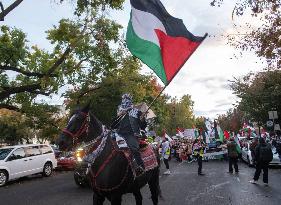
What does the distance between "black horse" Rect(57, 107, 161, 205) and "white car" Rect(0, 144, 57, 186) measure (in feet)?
49.6

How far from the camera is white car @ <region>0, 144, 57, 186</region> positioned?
22.3 meters

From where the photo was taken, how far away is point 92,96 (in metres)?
37.0

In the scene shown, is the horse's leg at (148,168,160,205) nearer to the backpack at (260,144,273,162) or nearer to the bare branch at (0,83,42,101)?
the backpack at (260,144,273,162)

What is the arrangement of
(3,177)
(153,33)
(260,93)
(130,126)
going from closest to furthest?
1. (130,126)
2. (153,33)
3. (3,177)
4. (260,93)

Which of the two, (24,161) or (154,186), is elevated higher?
(24,161)

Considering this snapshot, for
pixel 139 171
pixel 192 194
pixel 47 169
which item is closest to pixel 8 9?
pixel 192 194

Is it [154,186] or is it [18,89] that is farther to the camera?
[18,89]

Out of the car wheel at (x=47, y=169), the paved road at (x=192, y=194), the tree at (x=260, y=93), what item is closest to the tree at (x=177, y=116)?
the tree at (x=260, y=93)

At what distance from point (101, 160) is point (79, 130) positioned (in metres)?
0.63

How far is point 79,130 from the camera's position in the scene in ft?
25.5

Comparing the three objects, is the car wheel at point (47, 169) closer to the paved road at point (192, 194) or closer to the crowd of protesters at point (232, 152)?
the paved road at point (192, 194)

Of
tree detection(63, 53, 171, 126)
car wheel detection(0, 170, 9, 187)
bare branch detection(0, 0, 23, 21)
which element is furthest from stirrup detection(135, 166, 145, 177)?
tree detection(63, 53, 171, 126)

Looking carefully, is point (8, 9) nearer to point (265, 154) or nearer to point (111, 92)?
point (265, 154)

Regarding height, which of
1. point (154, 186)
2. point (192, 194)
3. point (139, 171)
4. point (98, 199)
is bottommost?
point (192, 194)
